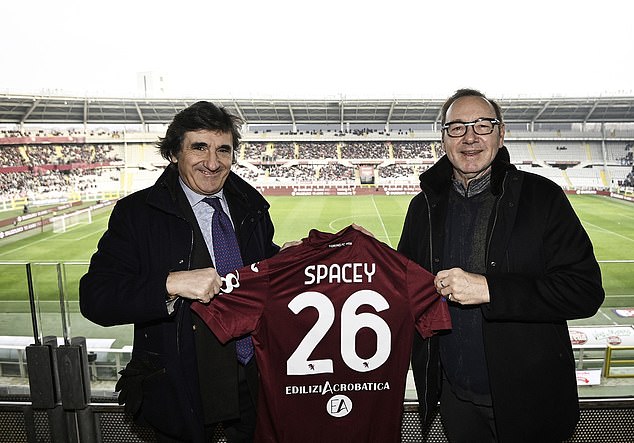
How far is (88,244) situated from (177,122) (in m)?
16.0

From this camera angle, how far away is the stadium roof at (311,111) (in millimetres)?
31281

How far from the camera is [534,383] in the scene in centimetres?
180

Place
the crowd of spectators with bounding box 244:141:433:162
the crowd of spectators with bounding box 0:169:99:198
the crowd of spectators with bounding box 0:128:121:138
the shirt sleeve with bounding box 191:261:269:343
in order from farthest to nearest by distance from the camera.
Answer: the crowd of spectators with bounding box 244:141:433:162
the crowd of spectators with bounding box 0:128:121:138
the crowd of spectators with bounding box 0:169:99:198
the shirt sleeve with bounding box 191:261:269:343

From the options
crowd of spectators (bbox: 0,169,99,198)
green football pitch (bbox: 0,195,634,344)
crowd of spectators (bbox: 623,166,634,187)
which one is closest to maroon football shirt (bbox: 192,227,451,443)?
green football pitch (bbox: 0,195,634,344)

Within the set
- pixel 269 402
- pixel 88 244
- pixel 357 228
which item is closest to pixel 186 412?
pixel 269 402

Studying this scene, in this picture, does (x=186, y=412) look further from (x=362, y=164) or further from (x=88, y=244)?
(x=362, y=164)

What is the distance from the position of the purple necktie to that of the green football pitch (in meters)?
1.13

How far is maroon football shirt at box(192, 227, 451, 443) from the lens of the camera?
6.25 feet

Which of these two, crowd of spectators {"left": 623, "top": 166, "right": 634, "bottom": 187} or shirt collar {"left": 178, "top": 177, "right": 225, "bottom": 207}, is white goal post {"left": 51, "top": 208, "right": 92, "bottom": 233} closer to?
shirt collar {"left": 178, "top": 177, "right": 225, "bottom": 207}

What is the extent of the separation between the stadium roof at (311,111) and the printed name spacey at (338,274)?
32.0m

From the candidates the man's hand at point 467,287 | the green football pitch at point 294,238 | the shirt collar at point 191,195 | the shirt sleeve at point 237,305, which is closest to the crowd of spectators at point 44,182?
the green football pitch at point 294,238

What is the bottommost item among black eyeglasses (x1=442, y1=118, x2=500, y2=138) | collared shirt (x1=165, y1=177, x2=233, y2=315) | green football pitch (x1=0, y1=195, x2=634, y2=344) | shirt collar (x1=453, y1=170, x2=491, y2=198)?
green football pitch (x1=0, y1=195, x2=634, y2=344)

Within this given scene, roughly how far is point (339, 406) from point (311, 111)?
1372 inches

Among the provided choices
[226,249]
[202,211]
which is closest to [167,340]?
[226,249]
